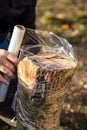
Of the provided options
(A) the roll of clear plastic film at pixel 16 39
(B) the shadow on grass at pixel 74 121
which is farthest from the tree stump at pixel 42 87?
(B) the shadow on grass at pixel 74 121

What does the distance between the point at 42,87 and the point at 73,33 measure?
2.25 m

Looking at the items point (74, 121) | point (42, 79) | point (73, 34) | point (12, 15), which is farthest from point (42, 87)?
point (73, 34)

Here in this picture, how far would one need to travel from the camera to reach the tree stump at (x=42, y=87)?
196cm

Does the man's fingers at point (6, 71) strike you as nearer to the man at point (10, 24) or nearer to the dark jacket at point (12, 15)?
the man at point (10, 24)

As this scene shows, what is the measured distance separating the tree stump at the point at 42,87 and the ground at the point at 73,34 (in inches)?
15.5

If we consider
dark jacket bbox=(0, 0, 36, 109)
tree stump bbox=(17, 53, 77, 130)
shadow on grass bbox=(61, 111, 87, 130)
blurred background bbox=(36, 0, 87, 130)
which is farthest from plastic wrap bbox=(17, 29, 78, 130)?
blurred background bbox=(36, 0, 87, 130)

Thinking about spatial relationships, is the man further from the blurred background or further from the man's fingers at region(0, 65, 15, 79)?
the blurred background

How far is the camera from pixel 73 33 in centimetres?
420

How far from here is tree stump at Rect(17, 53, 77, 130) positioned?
6.45ft

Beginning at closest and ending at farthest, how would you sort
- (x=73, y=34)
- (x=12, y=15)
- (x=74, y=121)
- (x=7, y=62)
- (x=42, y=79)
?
(x=42, y=79) → (x=7, y=62) → (x=12, y=15) → (x=74, y=121) → (x=73, y=34)

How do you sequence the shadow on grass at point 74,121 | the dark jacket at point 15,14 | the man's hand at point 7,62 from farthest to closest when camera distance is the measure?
the shadow on grass at point 74,121 → the dark jacket at point 15,14 → the man's hand at point 7,62

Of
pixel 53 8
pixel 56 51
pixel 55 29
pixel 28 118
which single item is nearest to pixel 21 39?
pixel 56 51

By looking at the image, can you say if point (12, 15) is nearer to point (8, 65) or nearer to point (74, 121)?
point (8, 65)

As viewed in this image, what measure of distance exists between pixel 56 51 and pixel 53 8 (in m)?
2.57
